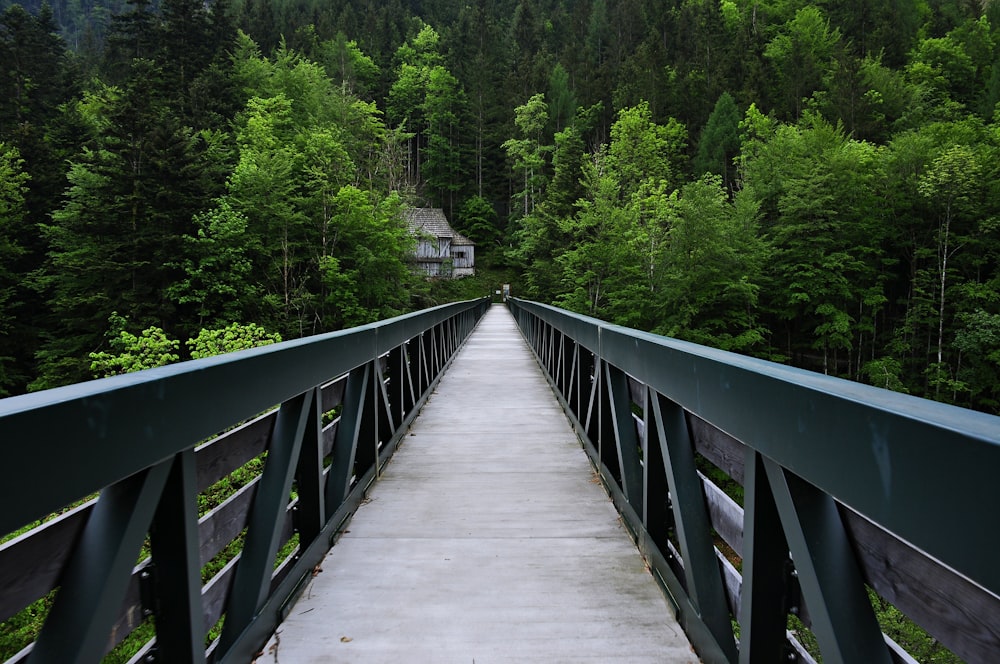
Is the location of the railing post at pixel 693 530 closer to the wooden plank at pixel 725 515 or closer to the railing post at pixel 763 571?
the wooden plank at pixel 725 515

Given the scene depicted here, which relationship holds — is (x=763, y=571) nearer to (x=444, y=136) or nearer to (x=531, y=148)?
(x=531, y=148)

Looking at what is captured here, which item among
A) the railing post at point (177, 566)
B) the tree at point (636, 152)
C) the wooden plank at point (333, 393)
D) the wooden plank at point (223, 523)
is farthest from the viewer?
the tree at point (636, 152)

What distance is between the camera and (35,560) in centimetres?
127

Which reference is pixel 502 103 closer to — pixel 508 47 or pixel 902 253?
pixel 508 47

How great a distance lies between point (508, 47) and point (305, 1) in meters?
32.4

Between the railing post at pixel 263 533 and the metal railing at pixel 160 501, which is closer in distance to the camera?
the metal railing at pixel 160 501

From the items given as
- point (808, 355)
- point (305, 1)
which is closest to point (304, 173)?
point (808, 355)

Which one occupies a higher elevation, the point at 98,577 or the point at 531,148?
the point at 531,148

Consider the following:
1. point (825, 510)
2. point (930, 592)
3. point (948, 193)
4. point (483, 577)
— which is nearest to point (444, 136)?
point (948, 193)

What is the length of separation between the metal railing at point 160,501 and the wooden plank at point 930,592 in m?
1.65

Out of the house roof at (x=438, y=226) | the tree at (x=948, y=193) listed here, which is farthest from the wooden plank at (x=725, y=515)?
the house roof at (x=438, y=226)

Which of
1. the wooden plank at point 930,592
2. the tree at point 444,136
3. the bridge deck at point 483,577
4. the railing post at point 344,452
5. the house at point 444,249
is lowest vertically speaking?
the bridge deck at point 483,577

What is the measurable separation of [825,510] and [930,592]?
0.27 metres

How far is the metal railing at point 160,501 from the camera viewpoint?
119 centimetres
